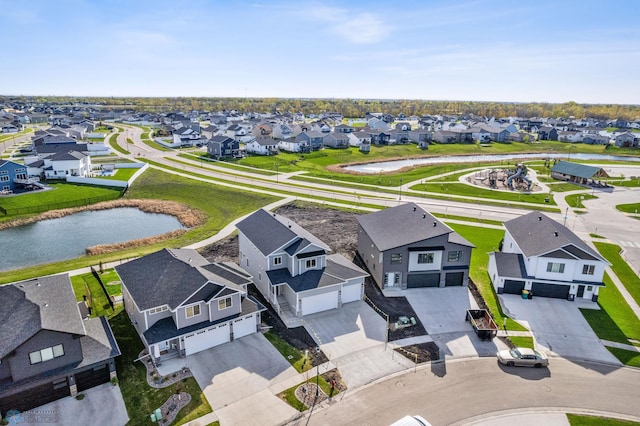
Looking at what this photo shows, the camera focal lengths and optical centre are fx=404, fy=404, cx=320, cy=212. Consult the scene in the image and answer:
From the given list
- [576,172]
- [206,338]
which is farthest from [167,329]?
[576,172]

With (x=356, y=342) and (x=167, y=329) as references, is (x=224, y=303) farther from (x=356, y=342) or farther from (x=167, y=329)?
(x=356, y=342)

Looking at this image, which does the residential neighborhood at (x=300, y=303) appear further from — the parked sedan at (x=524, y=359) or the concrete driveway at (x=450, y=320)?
the parked sedan at (x=524, y=359)

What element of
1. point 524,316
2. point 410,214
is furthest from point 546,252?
point 410,214

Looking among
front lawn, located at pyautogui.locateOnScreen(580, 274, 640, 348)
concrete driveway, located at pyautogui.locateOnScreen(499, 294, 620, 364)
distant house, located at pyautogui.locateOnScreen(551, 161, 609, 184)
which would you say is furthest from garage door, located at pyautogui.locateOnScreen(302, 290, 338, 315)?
distant house, located at pyautogui.locateOnScreen(551, 161, 609, 184)

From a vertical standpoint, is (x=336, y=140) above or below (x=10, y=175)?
above

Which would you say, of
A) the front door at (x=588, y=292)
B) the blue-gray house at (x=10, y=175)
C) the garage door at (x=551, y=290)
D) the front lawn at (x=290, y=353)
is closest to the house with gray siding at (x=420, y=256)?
the garage door at (x=551, y=290)

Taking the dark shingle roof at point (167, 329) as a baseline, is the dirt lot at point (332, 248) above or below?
below

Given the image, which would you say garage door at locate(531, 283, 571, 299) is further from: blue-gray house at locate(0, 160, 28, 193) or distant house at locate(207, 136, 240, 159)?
distant house at locate(207, 136, 240, 159)
